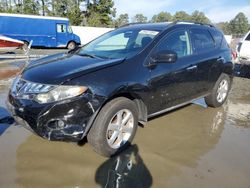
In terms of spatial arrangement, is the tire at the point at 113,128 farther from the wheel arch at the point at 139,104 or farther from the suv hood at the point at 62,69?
the suv hood at the point at 62,69

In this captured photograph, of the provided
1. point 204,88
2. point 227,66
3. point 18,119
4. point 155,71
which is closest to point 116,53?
point 155,71

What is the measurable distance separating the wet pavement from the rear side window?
135 centimetres

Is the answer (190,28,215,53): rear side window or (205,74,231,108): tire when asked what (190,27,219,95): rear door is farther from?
(205,74,231,108): tire

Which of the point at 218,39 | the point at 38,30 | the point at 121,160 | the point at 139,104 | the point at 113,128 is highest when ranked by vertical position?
the point at 218,39

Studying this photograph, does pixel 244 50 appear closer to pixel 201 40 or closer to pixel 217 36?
pixel 217 36

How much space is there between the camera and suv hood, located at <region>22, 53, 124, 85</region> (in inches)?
141

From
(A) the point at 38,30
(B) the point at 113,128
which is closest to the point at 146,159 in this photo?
(B) the point at 113,128

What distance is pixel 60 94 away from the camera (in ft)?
11.3

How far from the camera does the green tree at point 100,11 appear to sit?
1859 inches

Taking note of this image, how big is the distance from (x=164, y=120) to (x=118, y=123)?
65.2 inches

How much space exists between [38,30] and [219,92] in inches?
788

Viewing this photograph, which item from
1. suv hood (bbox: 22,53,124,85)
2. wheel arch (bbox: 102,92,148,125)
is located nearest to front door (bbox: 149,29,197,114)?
wheel arch (bbox: 102,92,148,125)

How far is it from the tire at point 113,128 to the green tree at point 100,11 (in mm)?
44059

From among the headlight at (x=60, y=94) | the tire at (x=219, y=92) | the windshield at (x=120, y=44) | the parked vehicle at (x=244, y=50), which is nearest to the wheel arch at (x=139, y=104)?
the windshield at (x=120, y=44)
